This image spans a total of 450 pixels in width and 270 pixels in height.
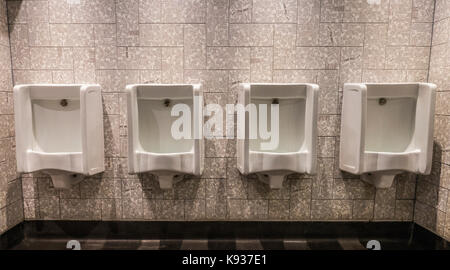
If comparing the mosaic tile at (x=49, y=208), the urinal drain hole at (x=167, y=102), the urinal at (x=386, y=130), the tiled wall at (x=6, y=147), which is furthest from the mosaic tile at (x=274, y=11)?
the mosaic tile at (x=49, y=208)

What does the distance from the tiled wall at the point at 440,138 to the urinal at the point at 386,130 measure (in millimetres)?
132

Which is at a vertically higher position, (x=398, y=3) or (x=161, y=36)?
(x=398, y=3)

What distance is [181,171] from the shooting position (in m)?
1.58

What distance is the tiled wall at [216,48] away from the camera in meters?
1.73

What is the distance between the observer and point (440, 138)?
1690 mm

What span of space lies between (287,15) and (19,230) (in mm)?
2216

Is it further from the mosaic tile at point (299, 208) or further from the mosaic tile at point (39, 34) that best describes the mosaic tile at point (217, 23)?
the mosaic tile at point (299, 208)

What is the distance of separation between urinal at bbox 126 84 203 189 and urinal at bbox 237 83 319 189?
0.86 ft

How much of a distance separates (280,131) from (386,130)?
2.22 feet

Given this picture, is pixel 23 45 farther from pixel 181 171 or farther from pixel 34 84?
pixel 181 171

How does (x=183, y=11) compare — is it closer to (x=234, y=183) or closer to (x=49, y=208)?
(x=234, y=183)

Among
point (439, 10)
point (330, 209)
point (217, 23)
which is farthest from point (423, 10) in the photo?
point (330, 209)

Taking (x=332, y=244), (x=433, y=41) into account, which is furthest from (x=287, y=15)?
(x=332, y=244)

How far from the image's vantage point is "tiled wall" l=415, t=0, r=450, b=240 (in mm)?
1625
